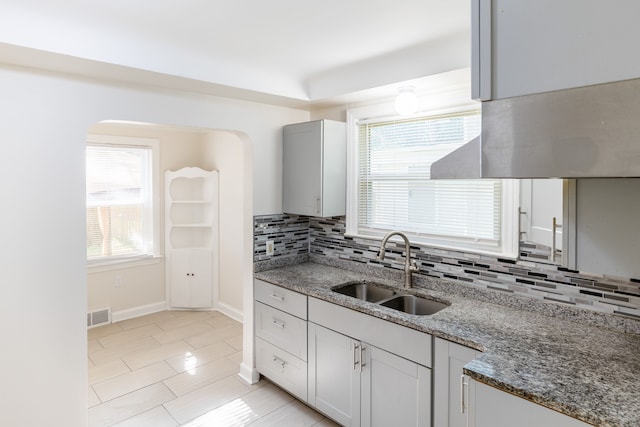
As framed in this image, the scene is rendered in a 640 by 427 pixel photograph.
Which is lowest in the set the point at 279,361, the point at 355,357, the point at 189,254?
the point at 279,361

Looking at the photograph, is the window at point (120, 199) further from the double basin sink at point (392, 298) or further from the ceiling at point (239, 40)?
the double basin sink at point (392, 298)

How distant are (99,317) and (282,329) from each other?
257 centimetres

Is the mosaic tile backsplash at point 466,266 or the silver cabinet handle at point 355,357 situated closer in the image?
the mosaic tile backsplash at point 466,266

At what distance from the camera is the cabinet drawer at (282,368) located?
254cm

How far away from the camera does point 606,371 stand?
1.38 m

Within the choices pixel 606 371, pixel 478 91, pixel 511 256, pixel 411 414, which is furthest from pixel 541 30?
pixel 411 414

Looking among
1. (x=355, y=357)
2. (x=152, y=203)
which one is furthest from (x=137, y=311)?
(x=355, y=357)

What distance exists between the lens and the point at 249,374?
9.67 feet

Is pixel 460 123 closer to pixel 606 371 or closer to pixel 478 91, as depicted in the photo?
pixel 606 371

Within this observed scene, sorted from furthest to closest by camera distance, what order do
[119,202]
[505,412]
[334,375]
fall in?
1. [119,202]
2. [334,375]
3. [505,412]

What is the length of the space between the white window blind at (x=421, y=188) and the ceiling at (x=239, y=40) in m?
0.41

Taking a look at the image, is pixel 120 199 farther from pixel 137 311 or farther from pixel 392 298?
pixel 392 298

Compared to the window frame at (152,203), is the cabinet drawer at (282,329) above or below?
below

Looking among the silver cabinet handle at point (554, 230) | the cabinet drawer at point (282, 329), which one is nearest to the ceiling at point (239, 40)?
the silver cabinet handle at point (554, 230)
